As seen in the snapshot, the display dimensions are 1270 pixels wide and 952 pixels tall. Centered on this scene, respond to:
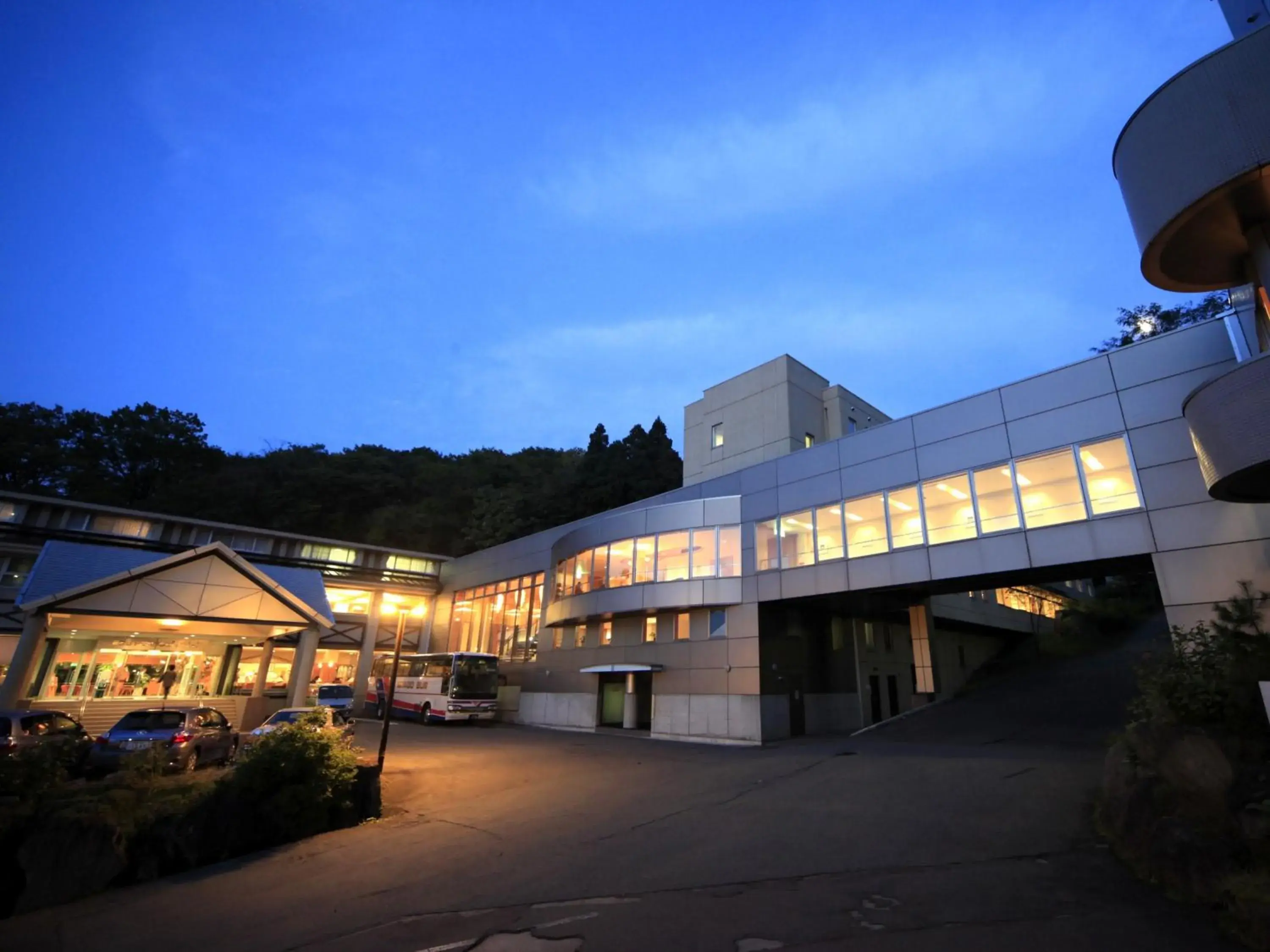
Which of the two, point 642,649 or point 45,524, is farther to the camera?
point 45,524

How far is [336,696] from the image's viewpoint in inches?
1134

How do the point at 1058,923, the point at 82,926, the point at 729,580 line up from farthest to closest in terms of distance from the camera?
the point at 729,580
the point at 82,926
the point at 1058,923

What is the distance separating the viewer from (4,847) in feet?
27.0

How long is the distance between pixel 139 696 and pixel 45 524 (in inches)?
578

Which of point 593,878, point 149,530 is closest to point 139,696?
point 149,530

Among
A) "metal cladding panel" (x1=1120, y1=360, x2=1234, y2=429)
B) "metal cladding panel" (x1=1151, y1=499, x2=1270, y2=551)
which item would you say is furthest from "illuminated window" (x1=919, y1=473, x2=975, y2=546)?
"metal cladding panel" (x1=1151, y1=499, x2=1270, y2=551)

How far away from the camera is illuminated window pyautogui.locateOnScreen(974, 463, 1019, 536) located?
16891mm

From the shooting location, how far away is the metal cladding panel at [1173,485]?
13.8 m

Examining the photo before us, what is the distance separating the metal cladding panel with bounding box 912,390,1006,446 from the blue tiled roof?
21807 mm

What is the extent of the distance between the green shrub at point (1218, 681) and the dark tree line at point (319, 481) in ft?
138

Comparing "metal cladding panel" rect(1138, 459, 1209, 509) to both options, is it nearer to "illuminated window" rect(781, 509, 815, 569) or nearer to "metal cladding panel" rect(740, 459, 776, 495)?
"illuminated window" rect(781, 509, 815, 569)

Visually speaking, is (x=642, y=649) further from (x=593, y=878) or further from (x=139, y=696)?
(x=139, y=696)

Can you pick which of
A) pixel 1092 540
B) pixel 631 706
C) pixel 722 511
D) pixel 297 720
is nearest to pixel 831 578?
pixel 722 511

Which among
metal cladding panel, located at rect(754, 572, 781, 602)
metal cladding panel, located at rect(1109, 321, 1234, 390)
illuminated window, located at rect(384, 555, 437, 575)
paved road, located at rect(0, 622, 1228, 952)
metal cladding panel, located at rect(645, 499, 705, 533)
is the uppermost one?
metal cladding panel, located at rect(1109, 321, 1234, 390)
